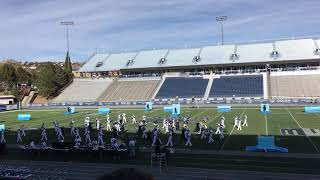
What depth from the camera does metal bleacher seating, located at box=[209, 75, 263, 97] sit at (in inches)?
2345

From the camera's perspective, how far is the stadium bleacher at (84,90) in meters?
67.1

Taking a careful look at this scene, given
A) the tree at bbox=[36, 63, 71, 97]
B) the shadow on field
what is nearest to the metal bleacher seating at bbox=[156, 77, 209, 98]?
the tree at bbox=[36, 63, 71, 97]

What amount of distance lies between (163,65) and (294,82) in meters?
23.3

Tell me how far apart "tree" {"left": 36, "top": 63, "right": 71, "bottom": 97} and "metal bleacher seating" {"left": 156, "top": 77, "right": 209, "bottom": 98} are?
18.2 meters

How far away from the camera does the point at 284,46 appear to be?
238ft

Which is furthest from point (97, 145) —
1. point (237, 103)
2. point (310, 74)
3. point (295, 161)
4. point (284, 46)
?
point (284, 46)

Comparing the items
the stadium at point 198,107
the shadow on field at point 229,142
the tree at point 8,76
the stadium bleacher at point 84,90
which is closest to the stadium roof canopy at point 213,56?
the stadium at point 198,107

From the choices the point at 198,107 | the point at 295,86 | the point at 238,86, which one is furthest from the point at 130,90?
the point at 295,86

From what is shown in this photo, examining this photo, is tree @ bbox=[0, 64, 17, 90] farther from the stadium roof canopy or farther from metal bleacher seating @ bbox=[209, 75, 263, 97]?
metal bleacher seating @ bbox=[209, 75, 263, 97]

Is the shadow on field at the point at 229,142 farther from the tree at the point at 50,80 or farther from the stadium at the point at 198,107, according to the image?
the tree at the point at 50,80

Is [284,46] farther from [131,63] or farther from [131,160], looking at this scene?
[131,160]

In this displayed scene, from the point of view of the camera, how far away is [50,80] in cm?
7019

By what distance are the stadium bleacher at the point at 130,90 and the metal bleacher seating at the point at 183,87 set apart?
6.22ft

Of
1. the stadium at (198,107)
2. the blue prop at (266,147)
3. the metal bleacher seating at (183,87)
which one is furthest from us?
the metal bleacher seating at (183,87)
